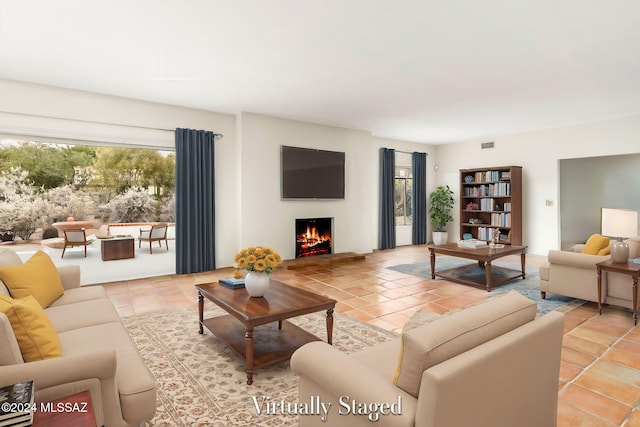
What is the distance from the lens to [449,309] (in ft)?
12.6

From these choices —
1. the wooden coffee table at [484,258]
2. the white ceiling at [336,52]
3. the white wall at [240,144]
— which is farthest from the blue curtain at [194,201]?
the wooden coffee table at [484,258]

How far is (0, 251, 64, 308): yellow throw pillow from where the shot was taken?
7.62 ft

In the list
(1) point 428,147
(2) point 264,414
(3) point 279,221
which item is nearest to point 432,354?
(2) point 264,414

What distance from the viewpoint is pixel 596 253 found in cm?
392

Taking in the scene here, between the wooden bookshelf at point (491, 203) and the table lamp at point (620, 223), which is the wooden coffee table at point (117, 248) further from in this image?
the wooden bookshelf at point (491, 203)

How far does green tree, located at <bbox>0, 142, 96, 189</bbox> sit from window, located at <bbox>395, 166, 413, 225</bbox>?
6.37 m

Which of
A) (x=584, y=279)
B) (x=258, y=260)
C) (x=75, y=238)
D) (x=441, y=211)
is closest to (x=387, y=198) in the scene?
(x=441, y=211)

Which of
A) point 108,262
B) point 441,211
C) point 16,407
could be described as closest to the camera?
point 16,407

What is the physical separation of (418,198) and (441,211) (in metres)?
0.64

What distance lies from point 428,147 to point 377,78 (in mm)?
5420

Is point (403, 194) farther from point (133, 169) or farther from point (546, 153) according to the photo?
point (133, 169)

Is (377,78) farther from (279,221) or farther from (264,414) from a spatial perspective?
(264,414)

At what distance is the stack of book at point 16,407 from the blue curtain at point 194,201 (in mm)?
4504

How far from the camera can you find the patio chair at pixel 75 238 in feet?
15.8
